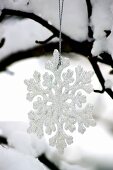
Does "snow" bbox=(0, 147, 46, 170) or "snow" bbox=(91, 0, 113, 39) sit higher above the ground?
"snow" bbox=(91, 0, 113, 39)

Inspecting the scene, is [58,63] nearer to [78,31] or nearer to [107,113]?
[78,31]

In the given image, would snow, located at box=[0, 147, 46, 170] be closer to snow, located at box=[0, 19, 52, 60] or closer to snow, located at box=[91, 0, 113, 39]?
snow, located at box=[0, 19, 52, 60]

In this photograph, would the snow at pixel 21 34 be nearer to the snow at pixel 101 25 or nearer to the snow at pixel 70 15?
the snow at pixel 70 15

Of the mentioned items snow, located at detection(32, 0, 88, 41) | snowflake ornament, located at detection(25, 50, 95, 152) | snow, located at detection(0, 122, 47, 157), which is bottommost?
snow, located at detection(0, 122, 47, 157)

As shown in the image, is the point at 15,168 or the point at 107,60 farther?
the point at 15,168

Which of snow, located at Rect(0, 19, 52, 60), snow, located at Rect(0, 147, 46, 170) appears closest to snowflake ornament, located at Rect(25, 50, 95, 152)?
snow, located at Rect(0, 19, 52, 60)

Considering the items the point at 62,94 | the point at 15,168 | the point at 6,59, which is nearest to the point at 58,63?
the point at 62,94
